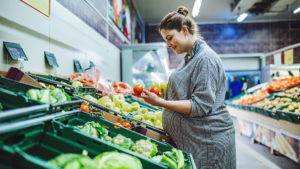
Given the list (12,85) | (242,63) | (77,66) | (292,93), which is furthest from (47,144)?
(242,63)

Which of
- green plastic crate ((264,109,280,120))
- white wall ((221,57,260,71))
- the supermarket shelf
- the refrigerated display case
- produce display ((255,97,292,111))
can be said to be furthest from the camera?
white wall ((221,57,260,71))

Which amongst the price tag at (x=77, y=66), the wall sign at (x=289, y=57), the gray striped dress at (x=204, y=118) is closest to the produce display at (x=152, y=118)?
the gray striped dress at (x=204, y=118)

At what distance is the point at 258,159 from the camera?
397 cm

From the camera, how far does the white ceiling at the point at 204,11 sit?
706cm

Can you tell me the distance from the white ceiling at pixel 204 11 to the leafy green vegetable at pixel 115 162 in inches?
206

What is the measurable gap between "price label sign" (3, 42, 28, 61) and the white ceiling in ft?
15.1

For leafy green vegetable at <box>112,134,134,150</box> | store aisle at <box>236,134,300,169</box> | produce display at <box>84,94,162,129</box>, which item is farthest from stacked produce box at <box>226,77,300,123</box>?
leafy green vegetable at <box>112,134,134,150</box>

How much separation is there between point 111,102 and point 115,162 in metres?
1.34

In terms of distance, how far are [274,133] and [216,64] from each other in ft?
11.2

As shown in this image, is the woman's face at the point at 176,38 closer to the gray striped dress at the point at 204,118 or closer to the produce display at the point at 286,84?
the gray striped dress at the point at 204,118

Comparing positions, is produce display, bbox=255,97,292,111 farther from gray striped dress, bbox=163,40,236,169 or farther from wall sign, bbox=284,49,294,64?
gray striped dress, bbox=163,40,236,169

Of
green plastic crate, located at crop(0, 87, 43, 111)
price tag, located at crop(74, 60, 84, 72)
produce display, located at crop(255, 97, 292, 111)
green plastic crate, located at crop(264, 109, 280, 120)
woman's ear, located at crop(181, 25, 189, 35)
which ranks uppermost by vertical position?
woman's ear, located at crop(181, 25, 189, 35)

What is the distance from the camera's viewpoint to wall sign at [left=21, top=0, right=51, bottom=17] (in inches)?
66.0

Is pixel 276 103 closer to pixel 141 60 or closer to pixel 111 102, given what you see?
pixel 141 60
